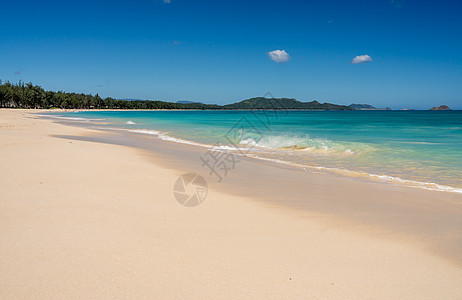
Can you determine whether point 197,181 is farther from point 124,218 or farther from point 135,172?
point 124,218

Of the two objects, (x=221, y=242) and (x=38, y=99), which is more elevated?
(x=38, y=99)

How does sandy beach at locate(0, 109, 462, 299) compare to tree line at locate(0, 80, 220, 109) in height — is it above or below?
below

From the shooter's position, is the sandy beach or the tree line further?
the tree line

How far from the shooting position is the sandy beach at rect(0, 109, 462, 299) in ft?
8.98

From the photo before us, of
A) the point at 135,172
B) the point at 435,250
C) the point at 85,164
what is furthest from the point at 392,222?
the point at 85,164

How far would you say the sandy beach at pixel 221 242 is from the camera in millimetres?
2736

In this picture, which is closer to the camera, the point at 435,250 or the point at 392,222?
the point at 435,250

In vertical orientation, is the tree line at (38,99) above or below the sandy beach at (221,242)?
above

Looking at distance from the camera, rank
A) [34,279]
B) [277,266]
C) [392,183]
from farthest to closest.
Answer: [392,183] < [277,266] < [34,279]

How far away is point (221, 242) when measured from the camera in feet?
11.9

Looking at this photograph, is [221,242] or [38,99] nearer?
[221,242]

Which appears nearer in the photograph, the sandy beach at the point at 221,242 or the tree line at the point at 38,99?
the sandy beach at the point at 221,242

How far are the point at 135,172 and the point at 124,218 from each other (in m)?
3.50

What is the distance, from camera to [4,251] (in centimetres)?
314
